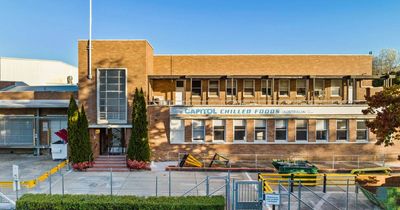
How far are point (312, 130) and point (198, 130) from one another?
8.75 metres

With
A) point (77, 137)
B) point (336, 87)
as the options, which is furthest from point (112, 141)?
point (336, 87)

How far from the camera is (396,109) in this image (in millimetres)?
11680

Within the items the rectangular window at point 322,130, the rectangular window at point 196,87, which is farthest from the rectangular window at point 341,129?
the rectangular window at point 196,87

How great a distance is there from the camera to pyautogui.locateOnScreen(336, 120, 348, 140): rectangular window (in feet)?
70.6

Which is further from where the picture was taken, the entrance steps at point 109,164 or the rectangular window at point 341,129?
the rectangular window at point 341,129

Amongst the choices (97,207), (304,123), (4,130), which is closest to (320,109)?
(304,123)

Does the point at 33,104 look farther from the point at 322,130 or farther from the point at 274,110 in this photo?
the point at 322,130

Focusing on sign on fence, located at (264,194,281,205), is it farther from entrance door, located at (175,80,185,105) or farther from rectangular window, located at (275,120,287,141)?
entrance door, located at (175,80,185,105)

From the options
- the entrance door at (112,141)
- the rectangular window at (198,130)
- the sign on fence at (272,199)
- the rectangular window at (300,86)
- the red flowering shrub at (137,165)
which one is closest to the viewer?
the sign on fence at (272,199)

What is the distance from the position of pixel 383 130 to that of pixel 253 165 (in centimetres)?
973

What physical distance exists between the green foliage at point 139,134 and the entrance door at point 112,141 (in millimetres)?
2997

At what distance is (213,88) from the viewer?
2422 centimetres

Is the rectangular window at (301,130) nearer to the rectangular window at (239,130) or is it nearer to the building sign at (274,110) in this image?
the building sign at (274,110)

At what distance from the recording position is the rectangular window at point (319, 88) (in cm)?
2445
